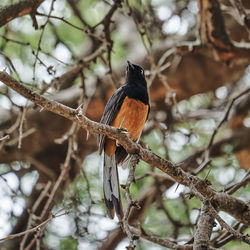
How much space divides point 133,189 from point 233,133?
5.71 feet

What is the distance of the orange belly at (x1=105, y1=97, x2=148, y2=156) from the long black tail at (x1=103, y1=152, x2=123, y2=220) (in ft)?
0.44

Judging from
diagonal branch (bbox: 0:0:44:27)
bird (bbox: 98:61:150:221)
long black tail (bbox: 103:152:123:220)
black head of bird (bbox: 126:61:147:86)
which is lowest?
long black tail (bbox: 103:152:123:220)

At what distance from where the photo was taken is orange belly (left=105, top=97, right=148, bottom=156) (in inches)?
183

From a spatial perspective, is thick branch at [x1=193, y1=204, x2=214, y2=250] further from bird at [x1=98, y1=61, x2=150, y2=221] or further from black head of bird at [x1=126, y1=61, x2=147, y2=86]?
black head of bird at [x1=126, y1=61, x2=147, y2=86]

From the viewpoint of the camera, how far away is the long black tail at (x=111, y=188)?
4.09m

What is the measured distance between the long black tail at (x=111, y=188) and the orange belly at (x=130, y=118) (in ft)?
0.44

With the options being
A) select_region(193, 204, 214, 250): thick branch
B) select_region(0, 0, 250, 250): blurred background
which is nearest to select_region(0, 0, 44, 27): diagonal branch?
select_region(0, 0, 250, 250): blurred background

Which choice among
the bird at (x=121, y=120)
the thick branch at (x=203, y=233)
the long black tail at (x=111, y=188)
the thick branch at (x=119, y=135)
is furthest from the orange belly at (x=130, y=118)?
the thick branch at (x=203, y=233)

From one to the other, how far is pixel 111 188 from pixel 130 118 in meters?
0.81

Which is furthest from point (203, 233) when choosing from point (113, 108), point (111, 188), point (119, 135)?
point (113, 108)

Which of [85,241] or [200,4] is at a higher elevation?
[200,4]

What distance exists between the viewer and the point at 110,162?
15.6ft

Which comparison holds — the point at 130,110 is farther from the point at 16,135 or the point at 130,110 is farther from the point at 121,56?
the point at 121,56

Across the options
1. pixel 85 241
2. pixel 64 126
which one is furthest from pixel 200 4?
pixel 85 241
